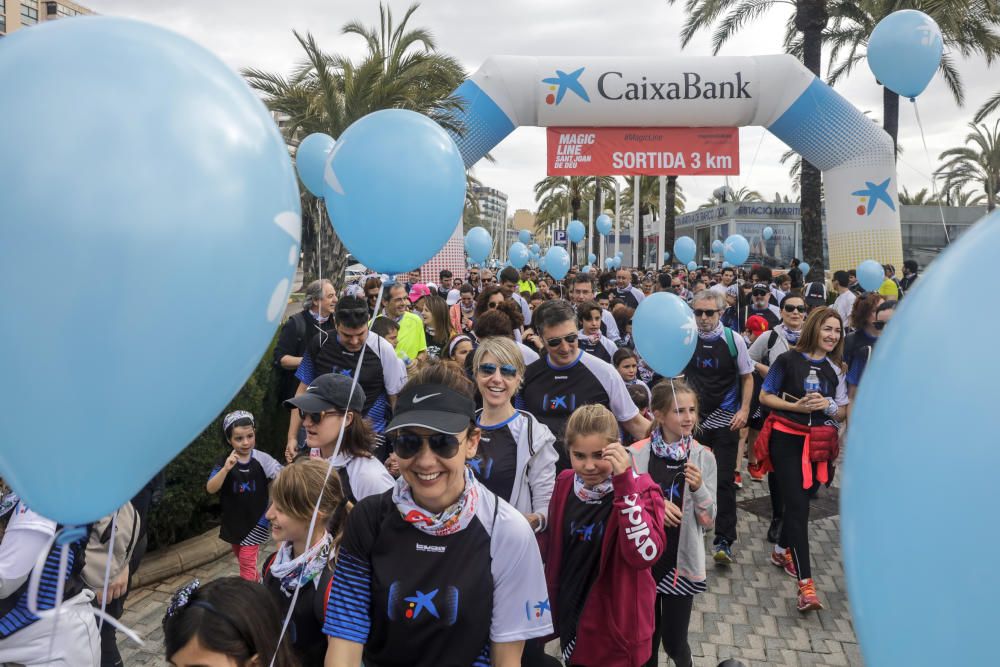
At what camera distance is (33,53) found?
51.0 inches

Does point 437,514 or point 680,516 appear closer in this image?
point 437,514

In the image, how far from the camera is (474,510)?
193 cm

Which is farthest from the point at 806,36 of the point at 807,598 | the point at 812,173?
the point at 807,598

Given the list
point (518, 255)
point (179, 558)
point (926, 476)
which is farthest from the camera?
point (518, 255)

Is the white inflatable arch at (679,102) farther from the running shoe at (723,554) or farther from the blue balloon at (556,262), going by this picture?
the running shoe at (723,554)

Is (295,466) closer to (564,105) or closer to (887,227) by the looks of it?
(564,105)

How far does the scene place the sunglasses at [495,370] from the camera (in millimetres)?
3148

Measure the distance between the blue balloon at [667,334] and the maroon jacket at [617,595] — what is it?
60.4 inches

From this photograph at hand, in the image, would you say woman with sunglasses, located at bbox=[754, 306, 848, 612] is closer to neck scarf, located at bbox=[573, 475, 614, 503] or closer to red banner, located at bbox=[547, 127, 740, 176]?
neck scarf, located at bbox=[573, 475, 614, 503]

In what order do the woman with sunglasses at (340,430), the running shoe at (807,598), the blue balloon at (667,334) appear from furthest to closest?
1. the running shoe at (807,598)
2. the blue balloon at (667,334)
3. the woman with sunglasses at (340,430)

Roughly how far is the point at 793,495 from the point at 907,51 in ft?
16.1

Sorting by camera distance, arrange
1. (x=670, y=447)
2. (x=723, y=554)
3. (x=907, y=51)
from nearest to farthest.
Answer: (x=670, y=447) < (x=723, y=554) < (x=907, y=51)

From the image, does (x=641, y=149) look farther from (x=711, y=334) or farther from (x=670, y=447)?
(x=670, y=447)

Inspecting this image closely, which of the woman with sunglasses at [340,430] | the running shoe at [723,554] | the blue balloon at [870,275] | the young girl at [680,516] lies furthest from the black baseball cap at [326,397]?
the blue balloon at [870,275]
